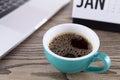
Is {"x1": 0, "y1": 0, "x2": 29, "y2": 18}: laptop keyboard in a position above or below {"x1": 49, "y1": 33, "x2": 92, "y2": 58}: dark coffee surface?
above

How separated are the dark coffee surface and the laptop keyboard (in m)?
0.17

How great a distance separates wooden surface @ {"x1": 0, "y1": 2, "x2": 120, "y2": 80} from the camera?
38 cm

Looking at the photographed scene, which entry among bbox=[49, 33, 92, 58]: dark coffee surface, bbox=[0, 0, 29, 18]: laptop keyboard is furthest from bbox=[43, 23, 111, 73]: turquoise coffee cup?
bbox=[0, 0, 29, 18]: laptop keyboard

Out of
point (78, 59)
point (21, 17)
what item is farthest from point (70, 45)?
point (21, 17)

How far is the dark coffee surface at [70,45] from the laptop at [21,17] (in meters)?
0.08

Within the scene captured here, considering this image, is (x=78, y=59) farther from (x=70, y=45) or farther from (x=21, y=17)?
(x=21, y=17)

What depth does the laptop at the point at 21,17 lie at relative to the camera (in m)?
0.42

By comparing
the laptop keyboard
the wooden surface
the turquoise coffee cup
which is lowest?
the wooden surface

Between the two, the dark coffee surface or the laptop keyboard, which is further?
the laptop keyboard

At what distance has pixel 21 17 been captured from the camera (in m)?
0.49

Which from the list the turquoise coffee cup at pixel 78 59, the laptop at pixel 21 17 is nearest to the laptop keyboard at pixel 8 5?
the laptop at pixel 21 17

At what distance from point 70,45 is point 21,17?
167 millimetres

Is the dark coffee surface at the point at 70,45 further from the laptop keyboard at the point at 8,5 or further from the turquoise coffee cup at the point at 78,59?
the laptop keyboard at the point at 8,5

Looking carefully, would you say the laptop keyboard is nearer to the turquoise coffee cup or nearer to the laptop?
the laptop
